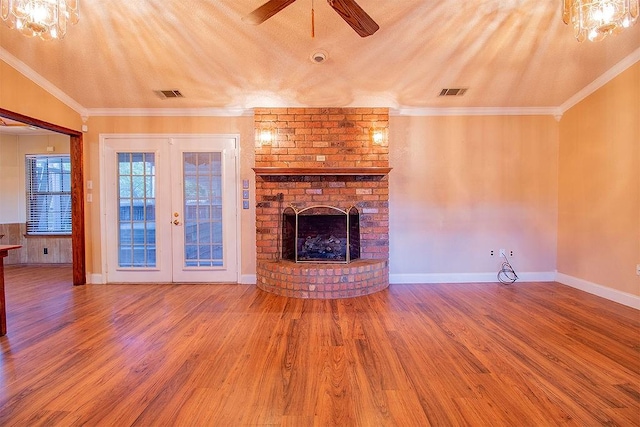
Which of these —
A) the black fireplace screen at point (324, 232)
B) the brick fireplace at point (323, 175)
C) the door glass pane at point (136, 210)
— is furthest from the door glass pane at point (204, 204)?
the black fireplace screen at point (324, 232)

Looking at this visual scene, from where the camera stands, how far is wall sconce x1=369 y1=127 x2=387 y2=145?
3.96m

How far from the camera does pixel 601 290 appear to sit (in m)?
3.48

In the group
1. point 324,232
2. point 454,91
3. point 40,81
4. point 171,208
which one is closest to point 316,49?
point 454,91

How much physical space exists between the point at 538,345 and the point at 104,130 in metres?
5.75

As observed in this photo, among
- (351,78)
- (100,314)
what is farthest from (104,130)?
(351,78)

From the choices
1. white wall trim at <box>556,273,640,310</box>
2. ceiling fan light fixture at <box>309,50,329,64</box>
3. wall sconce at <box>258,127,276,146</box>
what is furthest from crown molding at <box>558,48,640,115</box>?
wall sconce at <box>258,127,276,146</box>

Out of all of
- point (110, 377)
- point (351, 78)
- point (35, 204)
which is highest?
point (351, 78)

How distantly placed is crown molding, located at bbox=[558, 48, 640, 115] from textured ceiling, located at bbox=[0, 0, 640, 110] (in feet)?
0.19

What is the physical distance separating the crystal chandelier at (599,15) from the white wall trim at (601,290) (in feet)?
9.21

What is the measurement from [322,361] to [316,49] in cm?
296

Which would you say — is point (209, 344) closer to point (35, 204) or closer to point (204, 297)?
point (204, 297)

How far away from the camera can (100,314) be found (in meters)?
3.03

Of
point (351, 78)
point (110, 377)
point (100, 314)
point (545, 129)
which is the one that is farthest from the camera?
point (545, 129)

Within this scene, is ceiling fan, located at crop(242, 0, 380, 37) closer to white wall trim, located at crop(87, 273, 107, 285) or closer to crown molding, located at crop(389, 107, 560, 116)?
crown molding, located at crop(389, 107, 560, 116)
